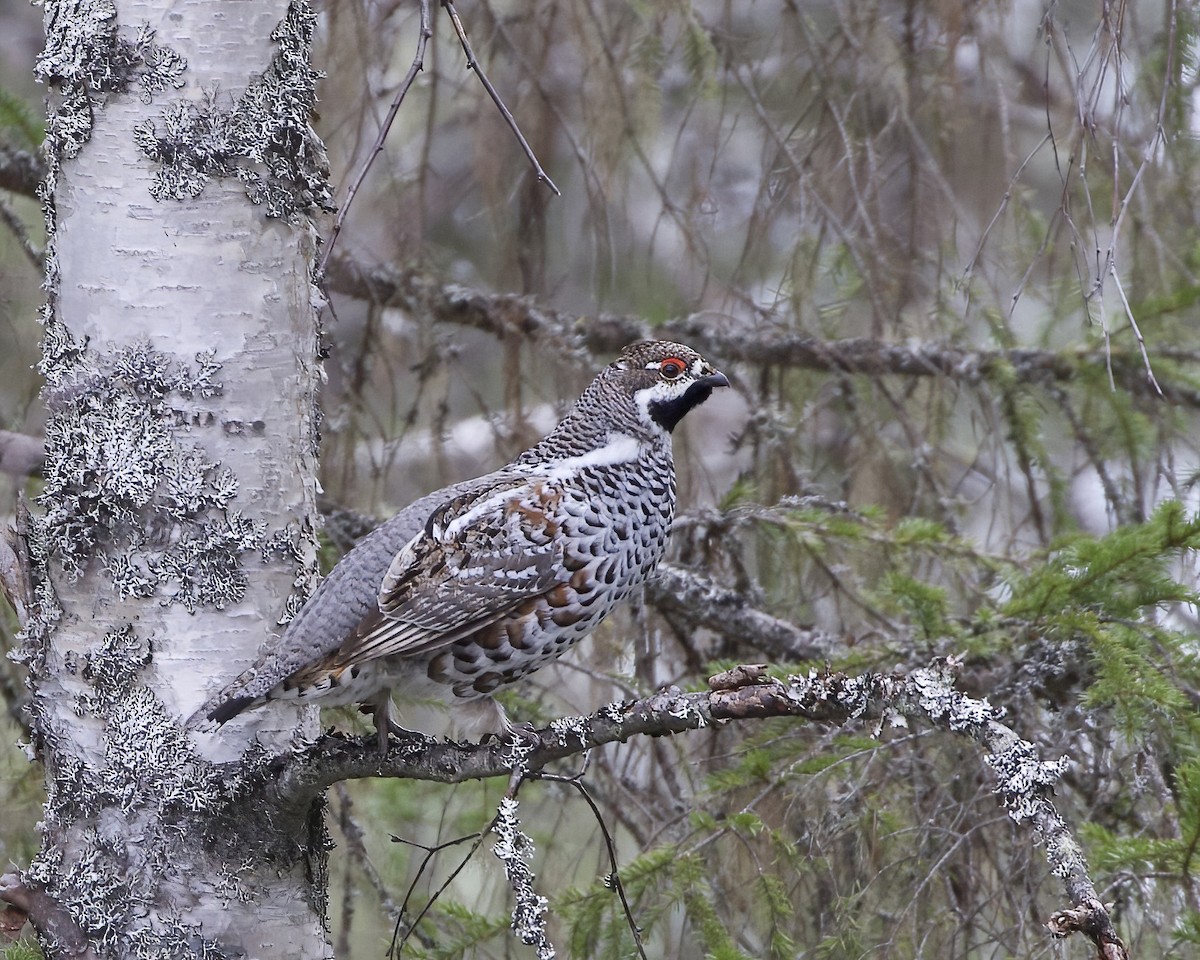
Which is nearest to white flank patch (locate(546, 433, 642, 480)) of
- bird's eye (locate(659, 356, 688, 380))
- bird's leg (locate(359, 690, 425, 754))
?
bird's eye (locate(659, 356, 688, 380))

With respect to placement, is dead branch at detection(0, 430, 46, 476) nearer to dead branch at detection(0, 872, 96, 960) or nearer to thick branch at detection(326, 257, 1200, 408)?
dead branch at detection(0, 872, 96, 960)

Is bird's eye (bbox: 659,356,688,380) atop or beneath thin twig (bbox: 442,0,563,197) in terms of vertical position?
atop

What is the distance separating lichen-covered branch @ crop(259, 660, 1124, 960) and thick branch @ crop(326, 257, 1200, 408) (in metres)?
1.54

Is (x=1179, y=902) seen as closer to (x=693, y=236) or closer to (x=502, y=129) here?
(x=693, y=236)

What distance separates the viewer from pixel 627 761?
10.1ft

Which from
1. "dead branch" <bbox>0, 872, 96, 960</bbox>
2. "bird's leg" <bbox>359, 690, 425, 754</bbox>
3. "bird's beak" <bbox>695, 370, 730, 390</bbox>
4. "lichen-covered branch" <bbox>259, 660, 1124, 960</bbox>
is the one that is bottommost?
"dead branch" <bbox>0, 872, 96, 960</bbox>

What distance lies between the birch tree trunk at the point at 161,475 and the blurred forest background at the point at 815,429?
607 mm

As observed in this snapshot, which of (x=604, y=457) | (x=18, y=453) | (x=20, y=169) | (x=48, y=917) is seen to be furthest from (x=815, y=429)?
(x=48, y=917)

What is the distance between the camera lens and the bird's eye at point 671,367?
9.88 feet

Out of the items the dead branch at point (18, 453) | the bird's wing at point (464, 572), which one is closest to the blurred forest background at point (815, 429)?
the dead branch at point (18, 453)

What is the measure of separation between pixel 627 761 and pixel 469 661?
2.14 feet

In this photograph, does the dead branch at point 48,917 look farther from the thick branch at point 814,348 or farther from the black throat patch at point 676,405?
the thick branch at point 814,348

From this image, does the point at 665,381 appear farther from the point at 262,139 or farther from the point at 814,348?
the point at 262,139

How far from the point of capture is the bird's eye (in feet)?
9.88
